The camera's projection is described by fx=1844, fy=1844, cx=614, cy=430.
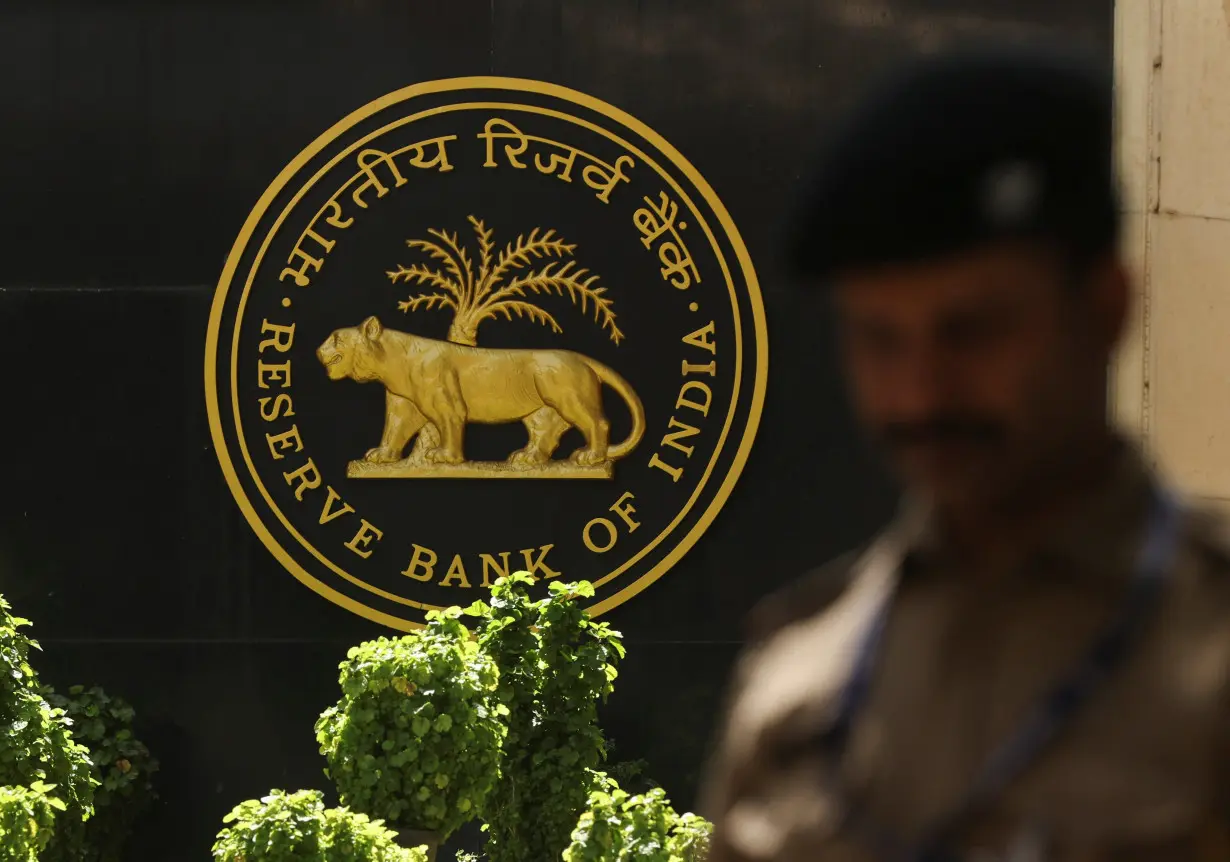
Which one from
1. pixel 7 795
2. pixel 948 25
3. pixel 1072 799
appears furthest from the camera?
pixel 948 25

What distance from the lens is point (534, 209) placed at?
7.31 metres

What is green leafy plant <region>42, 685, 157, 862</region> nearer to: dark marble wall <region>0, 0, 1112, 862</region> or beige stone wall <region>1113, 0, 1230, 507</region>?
dark marble wall <region>0, 0, 1112, 862</region>

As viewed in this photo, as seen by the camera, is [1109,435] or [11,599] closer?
[1109,435]

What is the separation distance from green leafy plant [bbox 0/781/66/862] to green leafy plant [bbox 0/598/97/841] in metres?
0.55

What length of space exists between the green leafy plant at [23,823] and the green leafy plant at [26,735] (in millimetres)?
547

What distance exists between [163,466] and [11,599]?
0.84 meters

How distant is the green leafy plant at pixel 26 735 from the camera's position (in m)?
6.28

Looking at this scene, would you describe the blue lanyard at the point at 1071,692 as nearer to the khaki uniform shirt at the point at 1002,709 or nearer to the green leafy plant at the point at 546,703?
the khaki uniform shirt at the point at 1002,709

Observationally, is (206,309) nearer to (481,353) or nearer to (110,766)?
(481,353)

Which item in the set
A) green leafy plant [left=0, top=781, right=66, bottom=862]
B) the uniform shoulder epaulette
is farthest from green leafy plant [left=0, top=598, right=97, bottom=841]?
the uniform shoulder epaulette

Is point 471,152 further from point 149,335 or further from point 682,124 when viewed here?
point 149,335

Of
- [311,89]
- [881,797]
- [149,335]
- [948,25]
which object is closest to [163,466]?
[149,335]

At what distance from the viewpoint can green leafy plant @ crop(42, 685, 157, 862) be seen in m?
7.27

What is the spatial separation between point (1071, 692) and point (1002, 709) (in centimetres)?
4
